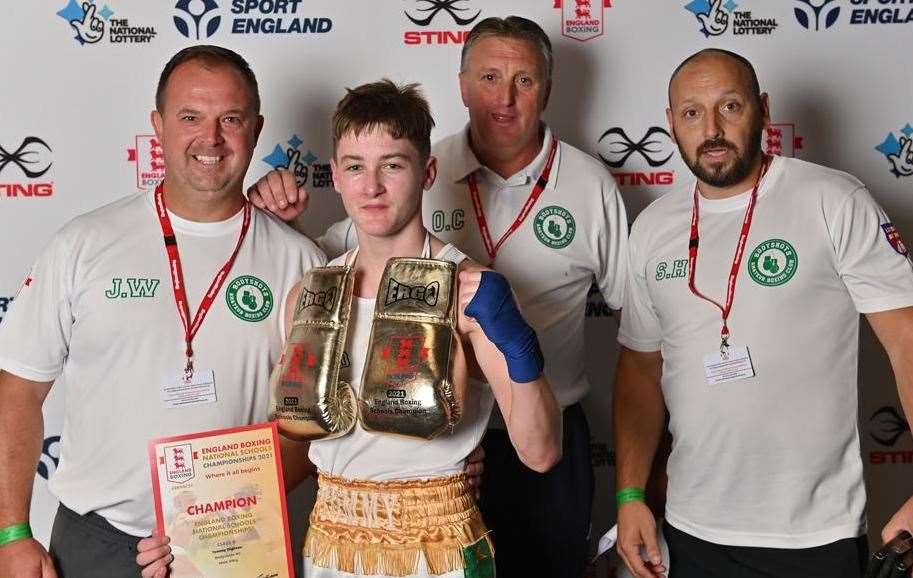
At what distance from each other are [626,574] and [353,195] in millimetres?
1904

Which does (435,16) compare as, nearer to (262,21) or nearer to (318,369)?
(262,21)

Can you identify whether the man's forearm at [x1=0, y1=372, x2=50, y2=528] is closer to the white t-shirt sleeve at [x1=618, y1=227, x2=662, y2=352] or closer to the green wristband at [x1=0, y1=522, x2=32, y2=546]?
the green wristband at [x1=0, y1=522, x2=32, y2=546]

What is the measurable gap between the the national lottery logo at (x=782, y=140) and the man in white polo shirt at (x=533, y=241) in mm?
787

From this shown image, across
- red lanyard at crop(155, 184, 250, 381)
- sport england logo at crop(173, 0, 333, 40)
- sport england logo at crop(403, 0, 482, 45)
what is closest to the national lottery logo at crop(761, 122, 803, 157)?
sport england logo at crop(403, 0, 482, 45)

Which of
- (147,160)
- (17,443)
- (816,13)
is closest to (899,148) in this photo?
(816,13)

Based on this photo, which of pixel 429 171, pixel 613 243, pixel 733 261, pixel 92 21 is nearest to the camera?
pixel 429 171

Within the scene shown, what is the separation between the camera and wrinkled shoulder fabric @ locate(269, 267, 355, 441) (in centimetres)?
204

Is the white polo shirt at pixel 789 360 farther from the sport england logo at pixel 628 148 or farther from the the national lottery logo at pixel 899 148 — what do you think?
the the national lottery logo at pixel 899 148

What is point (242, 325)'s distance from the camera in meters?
2.43

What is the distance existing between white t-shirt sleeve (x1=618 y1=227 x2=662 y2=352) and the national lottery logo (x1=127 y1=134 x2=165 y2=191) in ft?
5.24

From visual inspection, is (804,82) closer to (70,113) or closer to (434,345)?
(434,345)

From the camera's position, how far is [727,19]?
3.40 meters

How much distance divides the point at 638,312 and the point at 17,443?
5.09 ft

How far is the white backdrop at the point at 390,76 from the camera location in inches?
132
